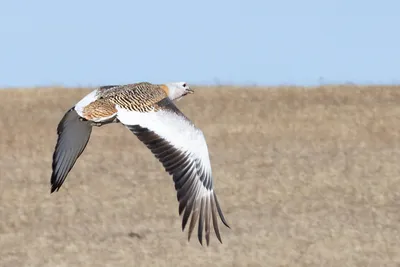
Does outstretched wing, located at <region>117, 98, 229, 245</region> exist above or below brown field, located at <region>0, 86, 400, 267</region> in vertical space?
above

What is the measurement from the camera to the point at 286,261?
1418 cm

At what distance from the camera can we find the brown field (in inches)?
586

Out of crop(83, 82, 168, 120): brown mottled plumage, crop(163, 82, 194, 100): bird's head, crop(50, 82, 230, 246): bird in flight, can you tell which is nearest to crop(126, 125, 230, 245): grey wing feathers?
crop(50, 82, 230, 246): bird in flight

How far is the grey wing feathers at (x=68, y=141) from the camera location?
9945mm

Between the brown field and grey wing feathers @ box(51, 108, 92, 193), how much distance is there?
165 inches

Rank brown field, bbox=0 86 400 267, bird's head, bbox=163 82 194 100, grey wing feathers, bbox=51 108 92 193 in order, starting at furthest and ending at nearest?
brown field, bbox=0 86 400 267 → grey wing feathers, bbox=51 108 92 193 → bird's head, bbox=163 82 194 100

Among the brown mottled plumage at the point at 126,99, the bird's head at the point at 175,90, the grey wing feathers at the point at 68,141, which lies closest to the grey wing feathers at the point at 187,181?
the brown mottled plumage at the point at 126,99

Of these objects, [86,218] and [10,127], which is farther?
[10,127]

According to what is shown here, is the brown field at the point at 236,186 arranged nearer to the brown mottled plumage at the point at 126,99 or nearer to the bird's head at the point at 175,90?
the bird's head at the point at 175,90

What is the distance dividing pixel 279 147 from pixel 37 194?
21.1 feet

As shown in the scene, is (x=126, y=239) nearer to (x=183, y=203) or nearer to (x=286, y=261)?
(x=286, y=261)

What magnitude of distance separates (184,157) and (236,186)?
10561 millimetres

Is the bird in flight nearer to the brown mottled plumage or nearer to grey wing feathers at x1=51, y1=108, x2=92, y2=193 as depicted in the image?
the brown mottled plumage

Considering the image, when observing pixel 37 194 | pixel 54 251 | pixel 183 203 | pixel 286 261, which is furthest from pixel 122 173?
pixel 183 203
